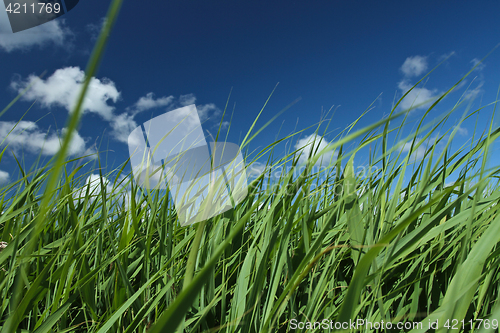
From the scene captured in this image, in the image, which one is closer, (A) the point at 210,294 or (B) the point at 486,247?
(B) the point at 486,247

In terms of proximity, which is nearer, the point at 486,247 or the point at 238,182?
the point at 486,247

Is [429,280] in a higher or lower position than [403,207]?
lower

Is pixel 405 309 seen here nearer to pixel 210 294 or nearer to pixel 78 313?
pixel 210 294

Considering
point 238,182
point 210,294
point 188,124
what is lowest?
point 210,294

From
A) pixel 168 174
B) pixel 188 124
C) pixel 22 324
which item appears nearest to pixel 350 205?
pixel 168 174

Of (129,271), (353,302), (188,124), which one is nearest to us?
(353,302)

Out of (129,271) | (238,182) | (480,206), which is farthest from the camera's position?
(238,182)

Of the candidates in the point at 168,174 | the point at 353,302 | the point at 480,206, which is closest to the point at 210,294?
the point at 353,302

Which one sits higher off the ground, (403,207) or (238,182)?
(238,182)

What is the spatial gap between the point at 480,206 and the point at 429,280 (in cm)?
27

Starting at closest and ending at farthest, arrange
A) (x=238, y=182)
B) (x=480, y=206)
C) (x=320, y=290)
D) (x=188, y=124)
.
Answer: (x=320, y=290), (x=480, y=206), (x=238, y=182), (x=188, y=124)

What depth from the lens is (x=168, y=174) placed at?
3.81 feet

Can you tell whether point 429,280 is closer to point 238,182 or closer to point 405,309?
point 405,309

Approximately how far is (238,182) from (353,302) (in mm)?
785
